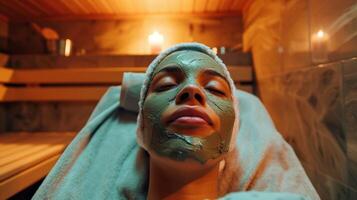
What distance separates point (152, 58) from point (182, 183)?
965 millimetres

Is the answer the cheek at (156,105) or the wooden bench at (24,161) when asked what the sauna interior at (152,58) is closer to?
the wooden bench at (24,161)

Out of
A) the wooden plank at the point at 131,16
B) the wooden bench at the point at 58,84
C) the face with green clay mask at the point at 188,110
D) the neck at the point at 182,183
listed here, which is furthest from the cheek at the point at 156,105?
the wooden plank at the point at 131,16

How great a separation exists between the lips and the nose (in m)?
0.02

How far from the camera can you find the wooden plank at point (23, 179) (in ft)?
2.44

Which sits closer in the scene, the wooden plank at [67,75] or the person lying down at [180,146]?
the person lying down at [180,146]

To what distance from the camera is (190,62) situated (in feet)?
2.18

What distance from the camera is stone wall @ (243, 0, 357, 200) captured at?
62cm

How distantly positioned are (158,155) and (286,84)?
616mm

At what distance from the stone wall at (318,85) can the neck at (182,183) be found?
0.32m

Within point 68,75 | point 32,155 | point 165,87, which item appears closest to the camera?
point 165,87

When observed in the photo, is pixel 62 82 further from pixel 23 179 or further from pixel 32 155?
pixel 23 179

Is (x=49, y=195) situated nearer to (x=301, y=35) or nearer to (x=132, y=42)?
(x=301, y=35)

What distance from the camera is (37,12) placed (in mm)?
1550

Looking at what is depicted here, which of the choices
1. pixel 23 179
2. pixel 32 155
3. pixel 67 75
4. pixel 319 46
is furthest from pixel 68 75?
pixel 319 46
